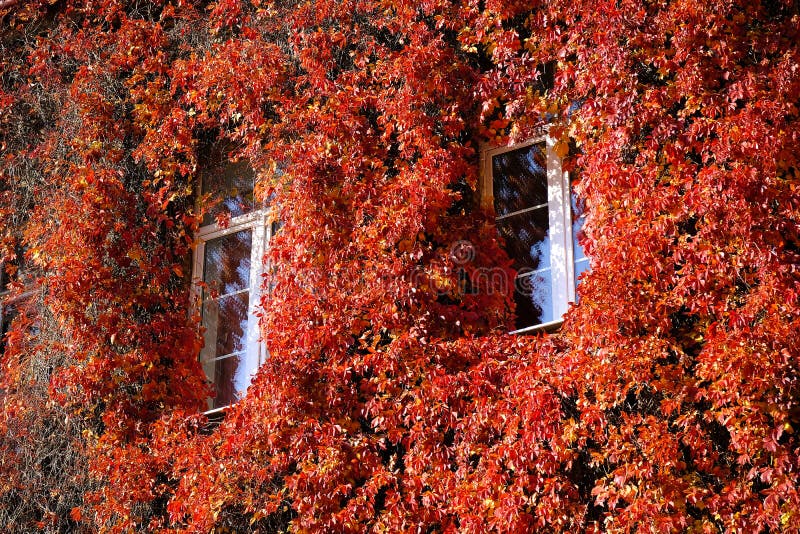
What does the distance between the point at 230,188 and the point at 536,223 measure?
2.61 metres

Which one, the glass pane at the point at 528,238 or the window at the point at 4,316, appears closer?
the glass pane at the point at 528,238

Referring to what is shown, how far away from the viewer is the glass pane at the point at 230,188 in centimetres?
873

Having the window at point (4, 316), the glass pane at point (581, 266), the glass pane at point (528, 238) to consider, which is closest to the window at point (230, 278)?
the window at point (4, 316)

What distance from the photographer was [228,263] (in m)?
8.60

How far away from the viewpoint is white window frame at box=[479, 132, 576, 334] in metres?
7.09

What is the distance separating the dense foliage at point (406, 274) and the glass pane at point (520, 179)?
0.66 feet

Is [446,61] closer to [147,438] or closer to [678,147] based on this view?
[678,147]

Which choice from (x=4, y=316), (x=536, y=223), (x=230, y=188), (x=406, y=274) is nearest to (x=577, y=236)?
(x=536, y=223)

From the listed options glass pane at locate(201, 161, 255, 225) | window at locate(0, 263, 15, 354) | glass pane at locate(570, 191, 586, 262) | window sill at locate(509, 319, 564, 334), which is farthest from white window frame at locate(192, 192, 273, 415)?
glass pane at locate(570, 191, 586, 262)

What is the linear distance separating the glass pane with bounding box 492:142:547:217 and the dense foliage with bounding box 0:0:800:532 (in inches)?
7.9

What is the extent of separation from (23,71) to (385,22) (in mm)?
3523

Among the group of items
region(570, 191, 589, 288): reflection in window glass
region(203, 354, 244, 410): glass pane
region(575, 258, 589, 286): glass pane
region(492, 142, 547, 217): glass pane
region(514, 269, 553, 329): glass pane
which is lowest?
region(203, 354, 244, 410): glass pane

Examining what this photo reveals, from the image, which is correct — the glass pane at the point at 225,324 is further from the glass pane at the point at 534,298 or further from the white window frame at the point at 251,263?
the glass pane at the point at 534,298

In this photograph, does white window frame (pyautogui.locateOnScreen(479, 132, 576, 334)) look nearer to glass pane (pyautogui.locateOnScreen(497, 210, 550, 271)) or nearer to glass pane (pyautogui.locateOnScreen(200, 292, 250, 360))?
glass pane (pyautogui.locateOnScreen(497, 210, 550, 271))
